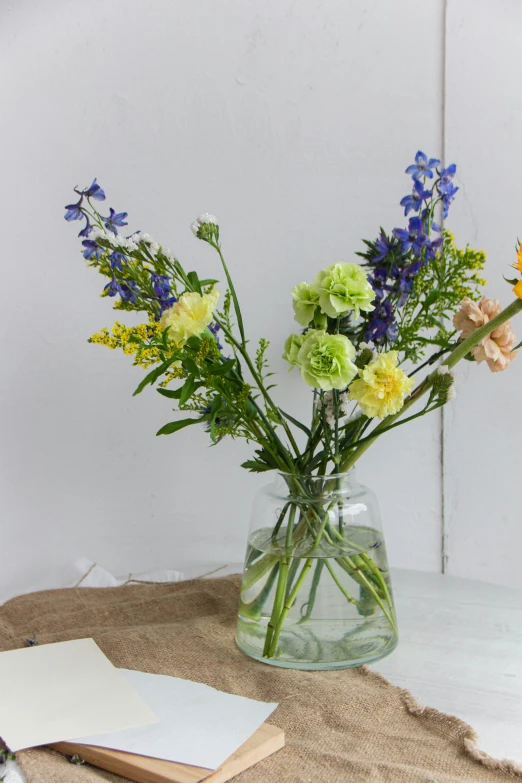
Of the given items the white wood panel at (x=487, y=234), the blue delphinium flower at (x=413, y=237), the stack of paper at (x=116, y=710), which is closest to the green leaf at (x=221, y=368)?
the blue delphinium flower at (x=413, y=237)

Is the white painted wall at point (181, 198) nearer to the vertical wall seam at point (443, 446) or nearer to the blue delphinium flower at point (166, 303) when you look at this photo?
the vertical wall seam at point (443, 446)

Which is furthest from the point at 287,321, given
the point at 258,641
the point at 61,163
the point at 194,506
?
the point at 258,641

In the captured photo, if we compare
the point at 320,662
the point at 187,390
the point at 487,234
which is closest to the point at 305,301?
the point at 187,390

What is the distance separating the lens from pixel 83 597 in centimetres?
115

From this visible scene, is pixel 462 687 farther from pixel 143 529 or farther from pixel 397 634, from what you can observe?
pixel 143 529

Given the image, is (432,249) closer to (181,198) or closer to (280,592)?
(280,592)

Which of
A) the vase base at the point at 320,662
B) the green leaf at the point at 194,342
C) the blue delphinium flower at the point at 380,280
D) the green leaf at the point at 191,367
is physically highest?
the blue delphinium flower at the point at 380,280

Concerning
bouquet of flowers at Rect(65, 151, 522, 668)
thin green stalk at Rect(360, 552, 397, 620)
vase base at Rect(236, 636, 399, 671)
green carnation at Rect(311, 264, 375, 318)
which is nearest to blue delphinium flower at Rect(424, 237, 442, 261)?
bouquet of flowers at Rect(65, 151, 522, 668)

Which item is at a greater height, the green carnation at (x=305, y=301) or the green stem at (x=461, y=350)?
the green carnation at (x=305, y=301)

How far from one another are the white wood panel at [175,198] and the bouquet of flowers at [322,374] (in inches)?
15.8

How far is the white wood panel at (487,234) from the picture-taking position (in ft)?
3.99

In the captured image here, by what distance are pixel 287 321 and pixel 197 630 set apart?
550 millimetres

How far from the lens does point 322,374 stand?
778mm

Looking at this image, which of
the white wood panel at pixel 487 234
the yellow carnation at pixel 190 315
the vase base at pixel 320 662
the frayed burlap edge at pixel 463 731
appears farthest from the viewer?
the white wood panel at pixel 487 234
